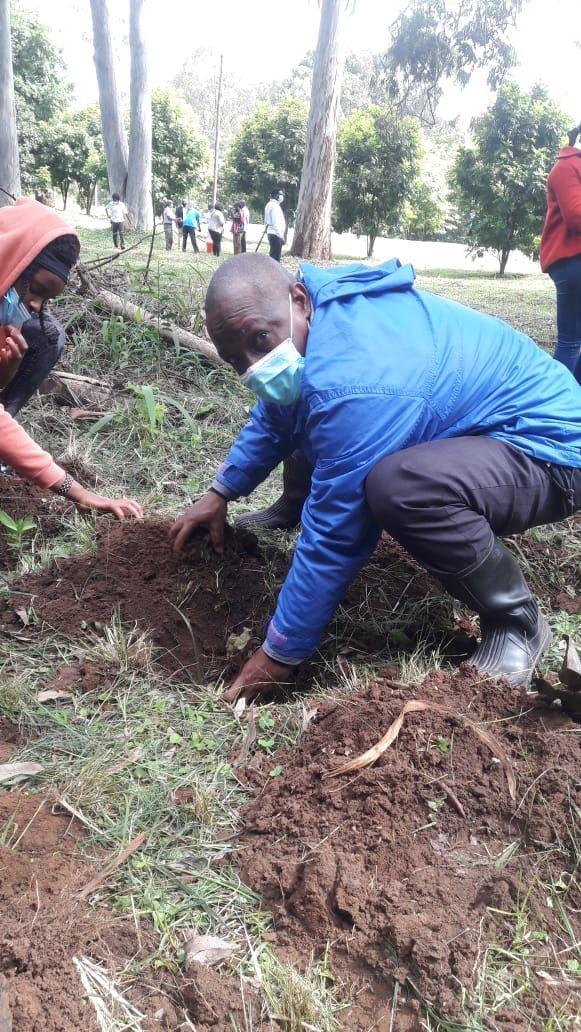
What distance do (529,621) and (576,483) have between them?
392 mm

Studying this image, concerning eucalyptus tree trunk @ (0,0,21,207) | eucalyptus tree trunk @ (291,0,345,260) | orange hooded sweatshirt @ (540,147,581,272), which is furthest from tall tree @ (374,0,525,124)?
orange hooded sweatshirt @ (540,147,581,272)

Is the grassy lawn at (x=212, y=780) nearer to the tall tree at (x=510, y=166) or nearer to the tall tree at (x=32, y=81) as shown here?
the tall tree at (x=510, y=166)

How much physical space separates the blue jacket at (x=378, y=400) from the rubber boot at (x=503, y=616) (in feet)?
0.92

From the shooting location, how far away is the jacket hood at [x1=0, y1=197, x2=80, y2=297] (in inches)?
91.6

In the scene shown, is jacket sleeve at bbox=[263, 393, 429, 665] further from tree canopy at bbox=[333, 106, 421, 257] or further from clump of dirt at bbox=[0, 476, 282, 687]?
tree canopy at bbox=[333, 106, 421, 257]

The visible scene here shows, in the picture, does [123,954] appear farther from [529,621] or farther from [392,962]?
[529,621]

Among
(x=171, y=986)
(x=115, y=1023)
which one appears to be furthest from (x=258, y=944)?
(x=115, y=1023)

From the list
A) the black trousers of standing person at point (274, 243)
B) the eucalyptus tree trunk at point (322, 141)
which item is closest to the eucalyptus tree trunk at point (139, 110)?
the eucalyptus tree trunk at point (322, 141)

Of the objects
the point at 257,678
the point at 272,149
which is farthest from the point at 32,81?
the point at 257,678

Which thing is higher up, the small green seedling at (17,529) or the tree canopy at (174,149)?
the tree canopy at (174,149)

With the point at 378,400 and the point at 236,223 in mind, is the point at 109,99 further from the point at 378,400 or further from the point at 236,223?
the point at 378,400

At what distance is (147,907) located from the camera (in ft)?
4.19

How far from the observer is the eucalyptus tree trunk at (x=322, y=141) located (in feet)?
41.6

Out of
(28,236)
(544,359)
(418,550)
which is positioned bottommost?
(418,550)
